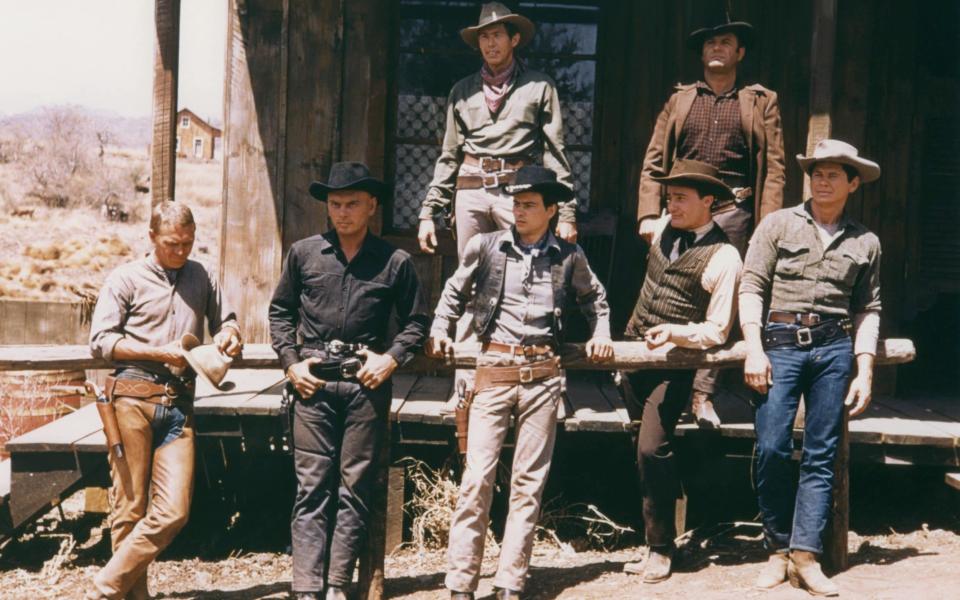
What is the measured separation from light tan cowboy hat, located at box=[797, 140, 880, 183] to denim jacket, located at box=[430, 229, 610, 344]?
1.23 m

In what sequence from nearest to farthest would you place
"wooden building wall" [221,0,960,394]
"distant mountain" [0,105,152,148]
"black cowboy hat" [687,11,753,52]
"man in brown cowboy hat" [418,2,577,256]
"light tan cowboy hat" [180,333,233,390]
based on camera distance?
"light tan cowboy hat" [180,333,233,390] → "black cowboy hat" [687,11,753,52] → "man in brown cowboy hat" [418,2,577,256] → "wooden building wall" [221,0,960,394] → "distant mountain" [0,105,152,148]

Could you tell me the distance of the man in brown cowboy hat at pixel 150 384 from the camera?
16.5 ft

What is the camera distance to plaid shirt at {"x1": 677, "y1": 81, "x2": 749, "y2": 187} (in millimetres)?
6027

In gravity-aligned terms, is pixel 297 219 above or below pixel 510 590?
above

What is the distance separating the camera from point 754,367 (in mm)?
5207

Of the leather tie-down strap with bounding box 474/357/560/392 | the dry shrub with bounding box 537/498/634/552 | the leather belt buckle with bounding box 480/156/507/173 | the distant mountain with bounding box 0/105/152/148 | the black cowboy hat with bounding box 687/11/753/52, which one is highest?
the distant mountain with bounding box 0/105/152/148

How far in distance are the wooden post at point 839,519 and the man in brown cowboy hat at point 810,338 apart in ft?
1.08

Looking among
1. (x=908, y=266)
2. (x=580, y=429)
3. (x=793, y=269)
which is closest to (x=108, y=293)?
(x=580, y=429)

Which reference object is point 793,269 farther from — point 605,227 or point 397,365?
point 605,227

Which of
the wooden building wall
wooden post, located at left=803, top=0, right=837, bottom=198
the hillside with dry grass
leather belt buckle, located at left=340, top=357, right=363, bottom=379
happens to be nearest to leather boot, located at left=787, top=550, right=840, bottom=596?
wooden post, located at left=803, top=0, right=837, bottom=198

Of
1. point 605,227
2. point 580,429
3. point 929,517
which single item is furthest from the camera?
point 605,227

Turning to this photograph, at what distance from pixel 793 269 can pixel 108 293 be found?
3291 mm

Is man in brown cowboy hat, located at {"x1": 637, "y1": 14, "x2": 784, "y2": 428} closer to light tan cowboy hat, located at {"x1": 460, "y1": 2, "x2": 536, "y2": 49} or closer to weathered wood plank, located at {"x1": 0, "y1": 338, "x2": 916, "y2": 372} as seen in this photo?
weathered wood plank, located at {"x1": 0, "y1": 338, "x2": 916, "y2": 372}

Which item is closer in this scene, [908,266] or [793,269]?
[793,269]
